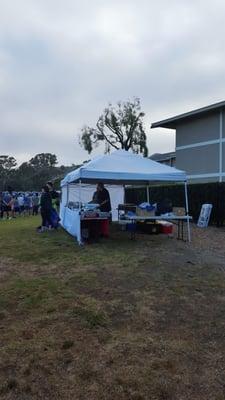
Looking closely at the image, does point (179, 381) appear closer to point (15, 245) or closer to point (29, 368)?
point (29, 368)

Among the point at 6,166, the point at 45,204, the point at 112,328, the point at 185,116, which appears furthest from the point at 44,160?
the point at 112,328

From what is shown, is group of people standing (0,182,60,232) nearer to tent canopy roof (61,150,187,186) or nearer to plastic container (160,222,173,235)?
tent canopy roof (61,150,187,186)

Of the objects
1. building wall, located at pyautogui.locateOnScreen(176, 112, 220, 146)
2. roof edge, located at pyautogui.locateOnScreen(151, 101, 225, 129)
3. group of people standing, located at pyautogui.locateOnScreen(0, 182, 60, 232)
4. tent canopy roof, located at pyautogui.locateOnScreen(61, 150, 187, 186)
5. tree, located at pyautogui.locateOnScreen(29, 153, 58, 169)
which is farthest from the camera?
tree, located at pyautogui.locateOnScreen(29, 153, 58, 169)

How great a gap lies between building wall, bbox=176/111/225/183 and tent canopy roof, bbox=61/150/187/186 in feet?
37.8

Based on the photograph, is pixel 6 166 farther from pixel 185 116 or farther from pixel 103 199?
pixel 103 199

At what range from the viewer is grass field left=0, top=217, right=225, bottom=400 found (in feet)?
10.3

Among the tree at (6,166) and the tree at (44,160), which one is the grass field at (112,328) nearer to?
the tree at (6,166)

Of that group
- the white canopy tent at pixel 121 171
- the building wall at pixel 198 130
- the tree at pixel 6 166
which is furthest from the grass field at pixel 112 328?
the tree at pixel 6 166

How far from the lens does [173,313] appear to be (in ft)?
15.6

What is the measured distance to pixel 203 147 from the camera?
23.6 meters

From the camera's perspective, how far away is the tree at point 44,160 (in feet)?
254

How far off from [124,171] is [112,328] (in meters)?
6.83

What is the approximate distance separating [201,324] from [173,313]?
428 millimetres

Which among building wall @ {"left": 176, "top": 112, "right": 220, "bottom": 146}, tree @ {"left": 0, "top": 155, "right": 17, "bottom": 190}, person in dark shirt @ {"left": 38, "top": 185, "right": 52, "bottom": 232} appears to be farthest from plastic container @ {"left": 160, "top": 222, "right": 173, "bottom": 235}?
tree @ {"left": 0, "top": 155, "right": 17, "bottom": 190}
